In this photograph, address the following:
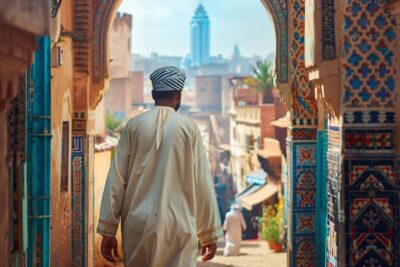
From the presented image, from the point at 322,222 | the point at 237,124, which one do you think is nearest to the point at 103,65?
the point at 322,222

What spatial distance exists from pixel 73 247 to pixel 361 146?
17.7 feet

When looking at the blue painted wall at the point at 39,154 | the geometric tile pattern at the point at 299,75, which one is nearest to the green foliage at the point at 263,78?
the geometric tile pattern at the point at 299,75

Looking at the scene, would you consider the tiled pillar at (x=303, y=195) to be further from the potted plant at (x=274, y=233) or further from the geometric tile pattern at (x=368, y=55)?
the potted plant at (x=274, y=233)

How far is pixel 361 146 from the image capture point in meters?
5.34

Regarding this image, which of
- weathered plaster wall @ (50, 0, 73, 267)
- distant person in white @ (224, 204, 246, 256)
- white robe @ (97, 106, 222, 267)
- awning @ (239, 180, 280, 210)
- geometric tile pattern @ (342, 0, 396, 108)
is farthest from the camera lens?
awning @ (239, 180, 280, 210)

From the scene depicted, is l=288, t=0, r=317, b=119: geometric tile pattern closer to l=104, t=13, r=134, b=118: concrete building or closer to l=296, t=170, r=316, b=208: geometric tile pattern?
l=296, t=170, r=316, b=208: geometric tile pattern

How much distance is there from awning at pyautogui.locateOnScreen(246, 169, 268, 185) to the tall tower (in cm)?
7834

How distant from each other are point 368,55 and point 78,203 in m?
5.43

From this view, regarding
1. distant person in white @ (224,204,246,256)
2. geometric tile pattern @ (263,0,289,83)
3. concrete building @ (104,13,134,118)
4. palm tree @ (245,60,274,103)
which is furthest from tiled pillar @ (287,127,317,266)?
concrete building @ (104,13,134,118)

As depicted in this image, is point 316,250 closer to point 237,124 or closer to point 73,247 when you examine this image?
point 73,247

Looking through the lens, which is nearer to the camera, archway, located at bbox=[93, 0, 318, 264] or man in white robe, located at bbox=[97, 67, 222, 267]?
man in white robe, located at bbox=[97, 67, 222, 267]

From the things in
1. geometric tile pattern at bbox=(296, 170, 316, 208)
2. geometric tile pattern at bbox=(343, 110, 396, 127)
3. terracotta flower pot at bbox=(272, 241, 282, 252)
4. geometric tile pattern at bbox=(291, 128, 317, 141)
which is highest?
geometric tile pattern at bbox=(343, 110, 396, 127)

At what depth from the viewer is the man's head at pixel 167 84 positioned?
171 inches

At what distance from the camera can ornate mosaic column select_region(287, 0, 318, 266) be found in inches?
353
